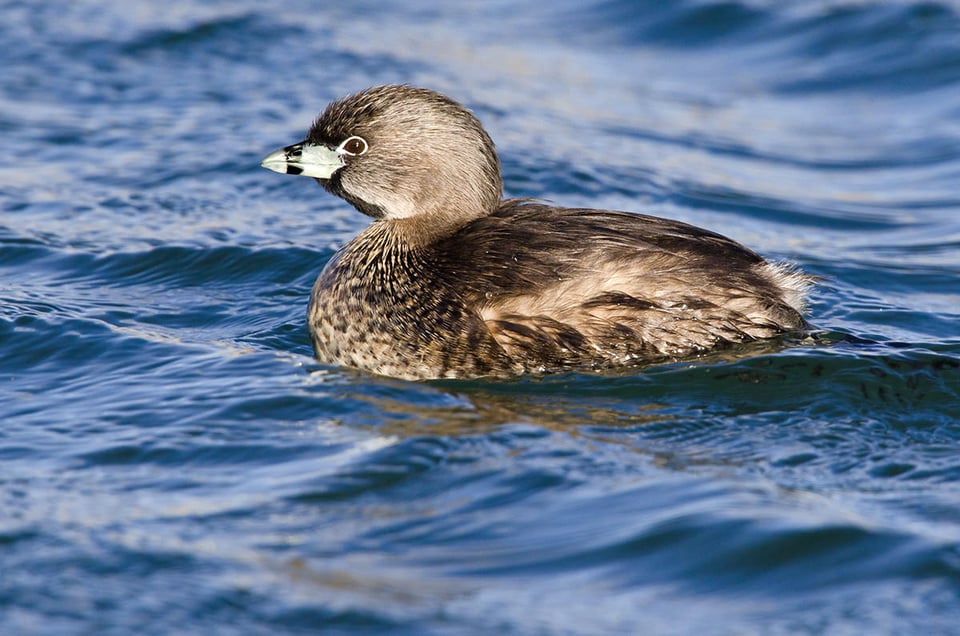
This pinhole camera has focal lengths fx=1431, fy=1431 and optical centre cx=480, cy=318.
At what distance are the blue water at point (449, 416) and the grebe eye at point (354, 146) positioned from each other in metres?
1.14

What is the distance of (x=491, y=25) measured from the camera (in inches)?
652

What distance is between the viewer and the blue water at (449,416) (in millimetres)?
5480

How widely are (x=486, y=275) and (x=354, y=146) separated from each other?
49.7 inches

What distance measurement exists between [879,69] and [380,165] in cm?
837

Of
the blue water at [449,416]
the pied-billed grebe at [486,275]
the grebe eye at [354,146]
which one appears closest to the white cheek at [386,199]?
the pied-billed grebe at [486,275]

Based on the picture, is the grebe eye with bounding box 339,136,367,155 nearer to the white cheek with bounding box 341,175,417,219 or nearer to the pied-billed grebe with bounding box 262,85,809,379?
the pied-billed grebe with bounding box 262,85,809,379

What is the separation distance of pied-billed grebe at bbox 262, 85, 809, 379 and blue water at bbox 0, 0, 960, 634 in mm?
205

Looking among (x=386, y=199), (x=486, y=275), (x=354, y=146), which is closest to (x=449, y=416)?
(x=486, y=275)

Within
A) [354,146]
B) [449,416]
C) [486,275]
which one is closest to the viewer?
[449,416]

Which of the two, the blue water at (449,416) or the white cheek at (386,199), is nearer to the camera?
the blue water at (449,416)

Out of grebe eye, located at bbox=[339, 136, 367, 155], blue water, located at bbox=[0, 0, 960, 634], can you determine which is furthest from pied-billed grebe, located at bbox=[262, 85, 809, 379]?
blue water, located at bbox=[0, 0, 960, 634]

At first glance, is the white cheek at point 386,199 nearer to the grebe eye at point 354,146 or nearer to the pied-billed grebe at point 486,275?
the pied-billed grebe at point 486,275

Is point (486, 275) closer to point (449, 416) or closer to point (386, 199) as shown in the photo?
point (449, 416)

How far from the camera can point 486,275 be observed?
7.43 metres
